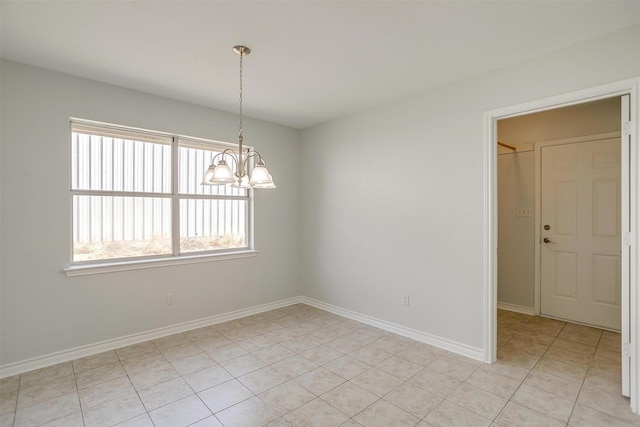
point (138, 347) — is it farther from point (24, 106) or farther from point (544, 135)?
point (544, 135)

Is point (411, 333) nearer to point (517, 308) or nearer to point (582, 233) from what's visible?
point (517, 308)

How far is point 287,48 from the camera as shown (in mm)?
2443

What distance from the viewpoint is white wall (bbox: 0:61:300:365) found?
8.67 feet

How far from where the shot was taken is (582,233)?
12.3ft

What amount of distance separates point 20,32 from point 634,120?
4379 millimetres

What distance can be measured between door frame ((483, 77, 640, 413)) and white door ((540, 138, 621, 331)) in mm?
1754

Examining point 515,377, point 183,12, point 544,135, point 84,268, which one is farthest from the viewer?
point 544,135

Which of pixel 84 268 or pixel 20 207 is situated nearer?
pixel 20 207

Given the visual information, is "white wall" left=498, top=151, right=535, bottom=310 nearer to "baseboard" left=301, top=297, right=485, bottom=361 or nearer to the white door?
the white door

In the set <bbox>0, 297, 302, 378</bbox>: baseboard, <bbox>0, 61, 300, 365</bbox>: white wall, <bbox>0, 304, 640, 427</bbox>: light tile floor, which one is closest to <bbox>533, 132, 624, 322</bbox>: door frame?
<bbox>0, 304, 640, 427</bbox>: light tile floor

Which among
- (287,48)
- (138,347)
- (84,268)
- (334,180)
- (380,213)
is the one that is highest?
(287,48)

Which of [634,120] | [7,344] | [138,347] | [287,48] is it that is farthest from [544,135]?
[7,344]

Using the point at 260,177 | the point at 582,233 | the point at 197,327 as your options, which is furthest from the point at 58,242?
the point at 582,233

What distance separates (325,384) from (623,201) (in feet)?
8.52
